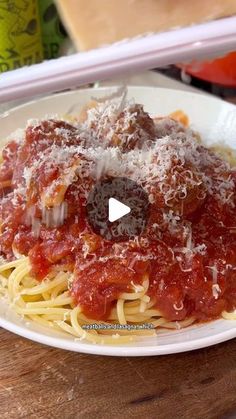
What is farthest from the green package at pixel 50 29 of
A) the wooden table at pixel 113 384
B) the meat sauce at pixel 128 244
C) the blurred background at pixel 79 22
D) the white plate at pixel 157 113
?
the wooden table at pixel 113 384

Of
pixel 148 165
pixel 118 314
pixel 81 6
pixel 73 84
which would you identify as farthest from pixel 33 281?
pixel 81 6

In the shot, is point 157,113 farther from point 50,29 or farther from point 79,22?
point 79,22

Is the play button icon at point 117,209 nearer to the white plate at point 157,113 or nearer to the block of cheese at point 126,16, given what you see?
the white plate at point 157,113

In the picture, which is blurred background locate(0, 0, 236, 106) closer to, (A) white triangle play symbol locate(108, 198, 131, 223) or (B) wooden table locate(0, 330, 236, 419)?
(A) white triangle play symbol locate(108, 198, 131, 223)

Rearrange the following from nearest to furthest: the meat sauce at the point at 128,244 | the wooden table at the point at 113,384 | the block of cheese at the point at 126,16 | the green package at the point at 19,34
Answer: the block of cheese at the point at 126,16, the green package at the point at 19,34, the wooden table at the point at 113,384, the meat sauce at the point at 128,244

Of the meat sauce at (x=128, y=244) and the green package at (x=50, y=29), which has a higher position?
the green package at (x=50, y=29)

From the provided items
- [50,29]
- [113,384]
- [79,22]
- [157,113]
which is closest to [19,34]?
[50,29]

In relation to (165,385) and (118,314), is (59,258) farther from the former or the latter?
(165,385)
